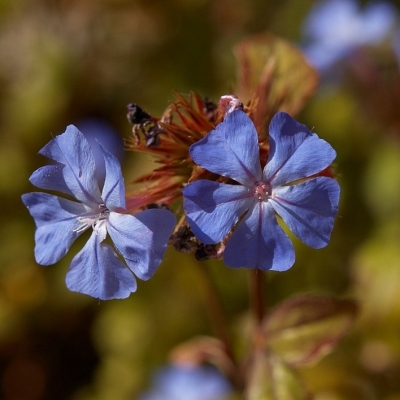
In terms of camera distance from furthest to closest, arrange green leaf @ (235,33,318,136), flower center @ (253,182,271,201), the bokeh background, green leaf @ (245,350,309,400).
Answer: the bokeh background → green leaf @ (235,33,318,136) → green leaf @ (245,350,309,400) → flower center @ (253,182,271,201)

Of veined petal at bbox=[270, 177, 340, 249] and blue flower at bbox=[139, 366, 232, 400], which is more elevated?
veined petal at bbox=[270, 177, 340, 249]

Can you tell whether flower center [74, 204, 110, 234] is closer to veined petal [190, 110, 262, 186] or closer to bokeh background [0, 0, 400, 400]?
veined petal [190, 110, 262, 186]

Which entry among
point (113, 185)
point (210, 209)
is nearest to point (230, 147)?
Answer: point (210, 209)

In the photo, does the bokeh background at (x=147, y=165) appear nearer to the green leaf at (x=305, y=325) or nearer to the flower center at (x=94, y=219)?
the green leaf at (x=305, y=325)

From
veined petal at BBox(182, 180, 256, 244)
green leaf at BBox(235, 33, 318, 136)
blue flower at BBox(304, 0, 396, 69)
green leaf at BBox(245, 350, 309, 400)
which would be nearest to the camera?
veined petal at BBox(182, 180, 256, 244)

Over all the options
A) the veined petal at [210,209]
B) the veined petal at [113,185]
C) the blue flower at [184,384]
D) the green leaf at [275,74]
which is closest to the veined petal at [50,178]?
the veined petal at [113,185]

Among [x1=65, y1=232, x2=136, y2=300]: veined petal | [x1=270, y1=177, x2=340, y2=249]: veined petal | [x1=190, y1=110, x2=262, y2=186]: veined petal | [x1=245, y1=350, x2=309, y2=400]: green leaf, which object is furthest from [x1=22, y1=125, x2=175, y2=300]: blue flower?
[x1=245, y1=350, x2=309, y2=400]: green leaf

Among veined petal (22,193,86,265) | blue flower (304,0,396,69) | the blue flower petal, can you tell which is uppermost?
the blue flower petal
